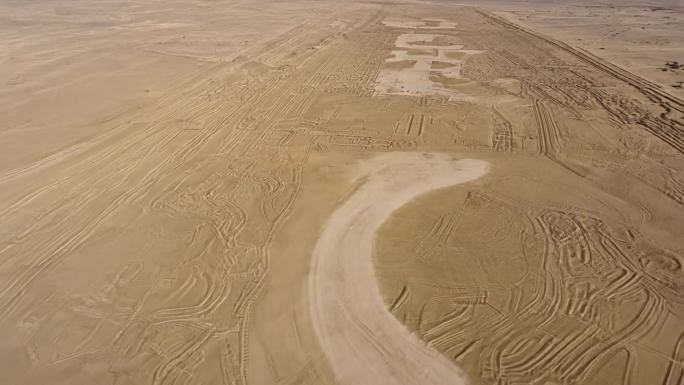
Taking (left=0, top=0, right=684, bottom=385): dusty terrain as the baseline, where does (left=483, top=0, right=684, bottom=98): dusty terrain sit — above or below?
above

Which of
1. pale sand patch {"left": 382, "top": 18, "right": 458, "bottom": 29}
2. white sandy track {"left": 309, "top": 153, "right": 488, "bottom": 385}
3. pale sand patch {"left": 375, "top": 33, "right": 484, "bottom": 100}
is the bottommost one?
white sandy track {"left": 309, "top": 153, "right": 488, "bottom": 385}

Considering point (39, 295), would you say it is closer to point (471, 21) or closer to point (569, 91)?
point (569, 91)

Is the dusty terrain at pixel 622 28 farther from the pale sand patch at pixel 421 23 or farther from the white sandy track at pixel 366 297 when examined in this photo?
the white sandy track at pixel 366 297

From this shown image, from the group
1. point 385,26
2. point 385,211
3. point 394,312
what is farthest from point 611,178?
point 385,26

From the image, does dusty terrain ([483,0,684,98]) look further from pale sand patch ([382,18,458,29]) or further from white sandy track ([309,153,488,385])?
white sandy track ([309,153,488,385])

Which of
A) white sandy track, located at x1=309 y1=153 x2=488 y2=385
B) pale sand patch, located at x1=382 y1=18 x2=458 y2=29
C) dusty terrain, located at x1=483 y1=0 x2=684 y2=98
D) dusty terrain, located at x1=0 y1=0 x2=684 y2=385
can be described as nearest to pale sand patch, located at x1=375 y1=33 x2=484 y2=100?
dusty terrain, located at x1=0 y1=0 x2=684 y2=385

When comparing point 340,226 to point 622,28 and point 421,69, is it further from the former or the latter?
point 622,28

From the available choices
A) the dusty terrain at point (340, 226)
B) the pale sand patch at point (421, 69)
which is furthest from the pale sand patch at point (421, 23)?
the dusty terrain at point (340, 226)
